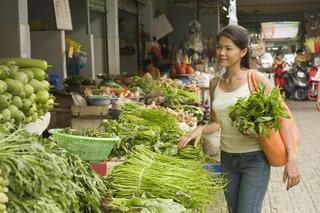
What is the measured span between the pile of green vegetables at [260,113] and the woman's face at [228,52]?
0.28 meters

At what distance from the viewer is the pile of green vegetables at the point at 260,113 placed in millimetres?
3104

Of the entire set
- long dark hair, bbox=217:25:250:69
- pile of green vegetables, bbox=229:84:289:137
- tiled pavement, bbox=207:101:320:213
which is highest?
long dark hair, bbox=217:25:250:69

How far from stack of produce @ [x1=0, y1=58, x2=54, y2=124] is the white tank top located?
4.59 ft

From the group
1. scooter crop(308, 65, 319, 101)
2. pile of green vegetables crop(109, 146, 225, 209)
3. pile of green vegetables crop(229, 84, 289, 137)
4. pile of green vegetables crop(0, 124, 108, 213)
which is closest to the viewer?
pile of green vegetables crop(0, 124, 108, 213)

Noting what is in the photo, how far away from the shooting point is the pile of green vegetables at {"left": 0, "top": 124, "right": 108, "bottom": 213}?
6.50 ft

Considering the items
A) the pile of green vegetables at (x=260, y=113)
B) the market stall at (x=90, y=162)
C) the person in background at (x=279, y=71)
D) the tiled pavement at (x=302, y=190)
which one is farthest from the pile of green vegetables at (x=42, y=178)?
the person in background at (x=279, y=71)

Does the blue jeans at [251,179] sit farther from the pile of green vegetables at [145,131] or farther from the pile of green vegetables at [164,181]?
the pile of green vegetables at [145,131]

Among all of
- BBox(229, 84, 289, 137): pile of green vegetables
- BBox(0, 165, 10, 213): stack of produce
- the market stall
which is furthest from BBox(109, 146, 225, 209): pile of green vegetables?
BBox(0, 165, 10, 213): stack of produce

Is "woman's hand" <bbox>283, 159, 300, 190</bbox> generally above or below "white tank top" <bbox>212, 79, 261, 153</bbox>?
below

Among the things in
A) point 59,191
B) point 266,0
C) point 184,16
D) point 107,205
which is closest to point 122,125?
point 107,205

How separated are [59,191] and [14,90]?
5.36ft

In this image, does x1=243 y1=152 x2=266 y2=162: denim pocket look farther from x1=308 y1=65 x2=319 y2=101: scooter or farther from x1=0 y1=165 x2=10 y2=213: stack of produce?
x1=308 y1=65 x2=319 y2=101: scooter

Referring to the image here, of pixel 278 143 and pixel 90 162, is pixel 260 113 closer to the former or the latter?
pixel 278 143

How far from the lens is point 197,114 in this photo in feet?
23.2
